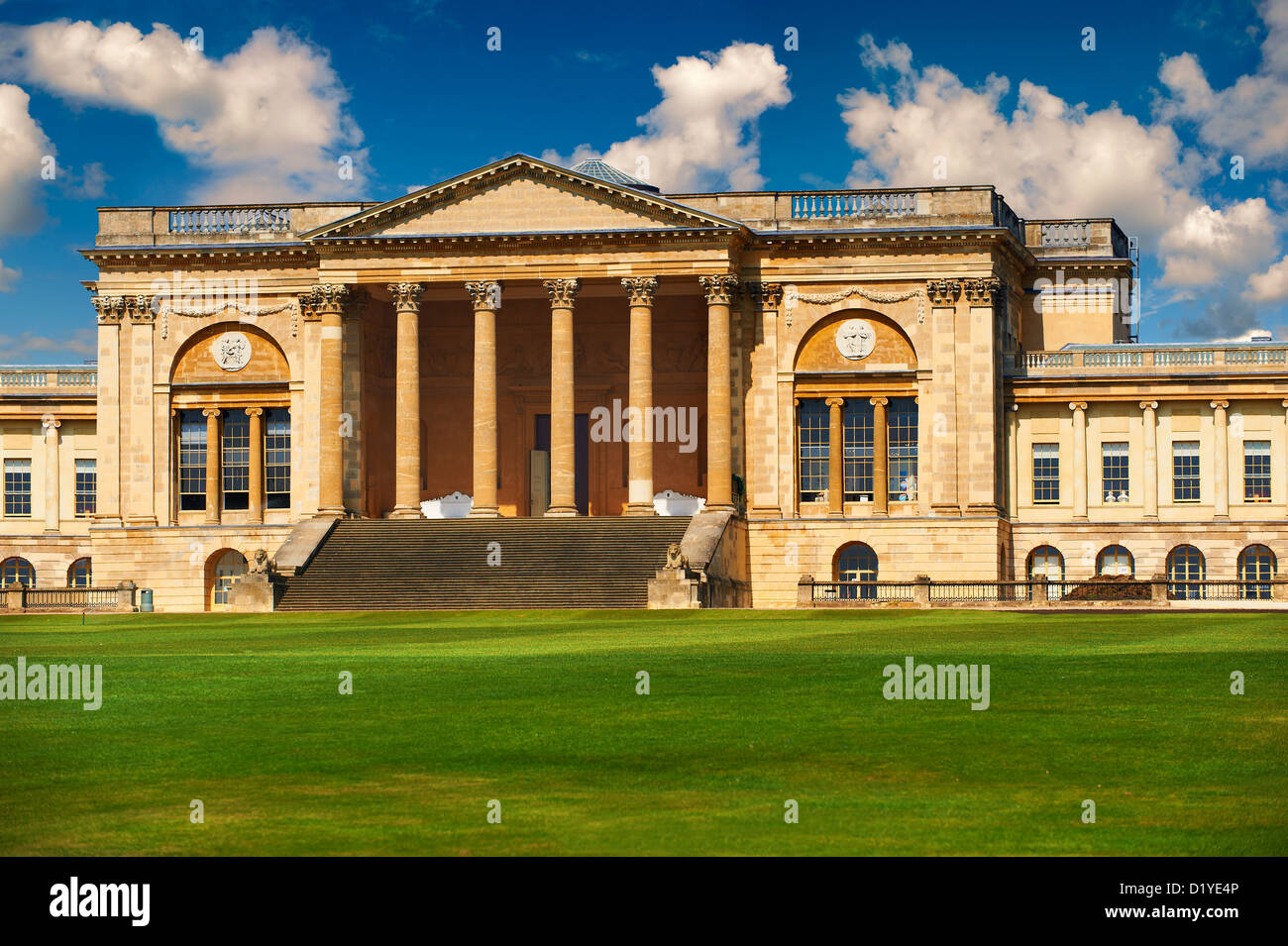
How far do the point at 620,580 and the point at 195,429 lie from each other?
1012 inches

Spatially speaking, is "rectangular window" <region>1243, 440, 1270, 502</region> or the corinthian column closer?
the corinthian column

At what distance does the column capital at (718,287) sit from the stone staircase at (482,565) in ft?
29.8

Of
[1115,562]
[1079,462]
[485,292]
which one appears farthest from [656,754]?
[1079,462]

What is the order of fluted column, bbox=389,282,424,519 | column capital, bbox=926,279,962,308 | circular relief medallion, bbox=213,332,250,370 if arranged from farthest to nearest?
circular relief medallion, bbox=213,332,250,370
column capital, bbox=926,279,962,308
fluted column, bbox=389,282,424,519

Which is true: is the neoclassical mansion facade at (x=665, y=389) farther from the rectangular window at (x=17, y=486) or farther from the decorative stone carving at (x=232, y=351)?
the rectangular window at (x=17, y=486)

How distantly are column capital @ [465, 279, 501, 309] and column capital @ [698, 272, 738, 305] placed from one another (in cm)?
820

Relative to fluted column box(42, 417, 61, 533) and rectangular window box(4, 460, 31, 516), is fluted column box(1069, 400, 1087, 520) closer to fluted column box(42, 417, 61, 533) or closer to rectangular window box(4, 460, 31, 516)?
fluted column box(42, 417, 61, 533)

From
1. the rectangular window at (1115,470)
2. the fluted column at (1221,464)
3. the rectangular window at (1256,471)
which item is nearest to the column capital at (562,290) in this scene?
the rectangular window at (1115,470)

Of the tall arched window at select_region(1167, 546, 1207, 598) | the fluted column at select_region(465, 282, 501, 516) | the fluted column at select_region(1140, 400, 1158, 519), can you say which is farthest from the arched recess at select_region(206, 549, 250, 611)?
the tall arched window at select_region(1167, 546, 1207, 598)

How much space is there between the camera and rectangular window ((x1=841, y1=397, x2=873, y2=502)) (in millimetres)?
74188

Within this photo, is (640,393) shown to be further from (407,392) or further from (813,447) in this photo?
(407,392)

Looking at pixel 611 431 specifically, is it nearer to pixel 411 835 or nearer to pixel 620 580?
pixel 620 580

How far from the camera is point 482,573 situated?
204 feet
